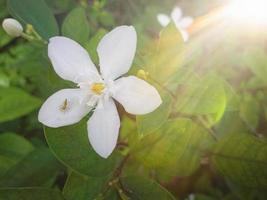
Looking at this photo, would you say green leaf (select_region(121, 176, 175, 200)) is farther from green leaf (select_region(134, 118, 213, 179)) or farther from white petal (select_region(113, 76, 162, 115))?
white petal (select_region(113, 76, 162, 115))

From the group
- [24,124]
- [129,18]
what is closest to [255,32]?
[129,18]

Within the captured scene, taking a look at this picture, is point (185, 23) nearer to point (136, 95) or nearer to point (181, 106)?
point (181, 106)

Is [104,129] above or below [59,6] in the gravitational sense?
above

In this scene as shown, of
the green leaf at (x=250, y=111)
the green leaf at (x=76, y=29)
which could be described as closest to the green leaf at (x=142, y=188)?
the green leaf at (x=76, y=29)

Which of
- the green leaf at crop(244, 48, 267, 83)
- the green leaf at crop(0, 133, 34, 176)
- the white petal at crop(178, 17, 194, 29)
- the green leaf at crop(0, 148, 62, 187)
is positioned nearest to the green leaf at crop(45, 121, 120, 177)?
the green leaf at crop(0, 148, 62, 187)

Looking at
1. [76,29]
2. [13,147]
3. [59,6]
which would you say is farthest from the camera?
[59,6]

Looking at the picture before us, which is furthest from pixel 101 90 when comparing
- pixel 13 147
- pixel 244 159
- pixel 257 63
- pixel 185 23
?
pixel 185 23

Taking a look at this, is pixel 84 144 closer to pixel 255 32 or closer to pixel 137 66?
pixel 137 66
